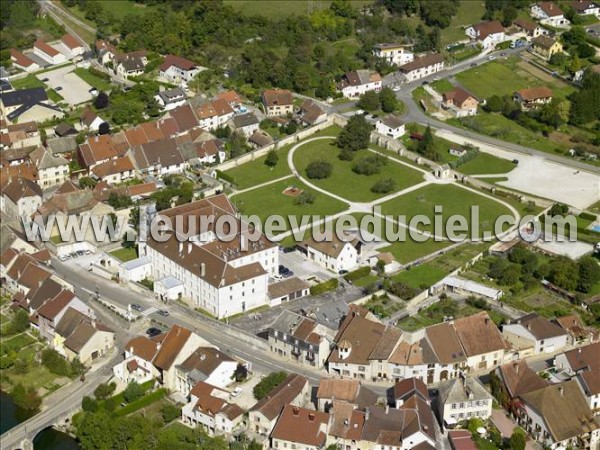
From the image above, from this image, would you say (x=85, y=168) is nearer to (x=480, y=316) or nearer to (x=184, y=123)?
(x=184, y=123)

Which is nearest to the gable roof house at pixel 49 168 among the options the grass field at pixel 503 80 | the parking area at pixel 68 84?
the parking area at pixel 68 84

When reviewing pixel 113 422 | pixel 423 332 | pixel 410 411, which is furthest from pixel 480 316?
pixel 113 422

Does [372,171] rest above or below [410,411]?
below

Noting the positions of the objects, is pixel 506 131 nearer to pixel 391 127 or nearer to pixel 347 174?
pixel 391 127

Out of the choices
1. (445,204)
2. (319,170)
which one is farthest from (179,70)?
(445,204)

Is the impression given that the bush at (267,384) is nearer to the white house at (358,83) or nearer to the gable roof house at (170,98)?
the gable roof house at (170,98)
